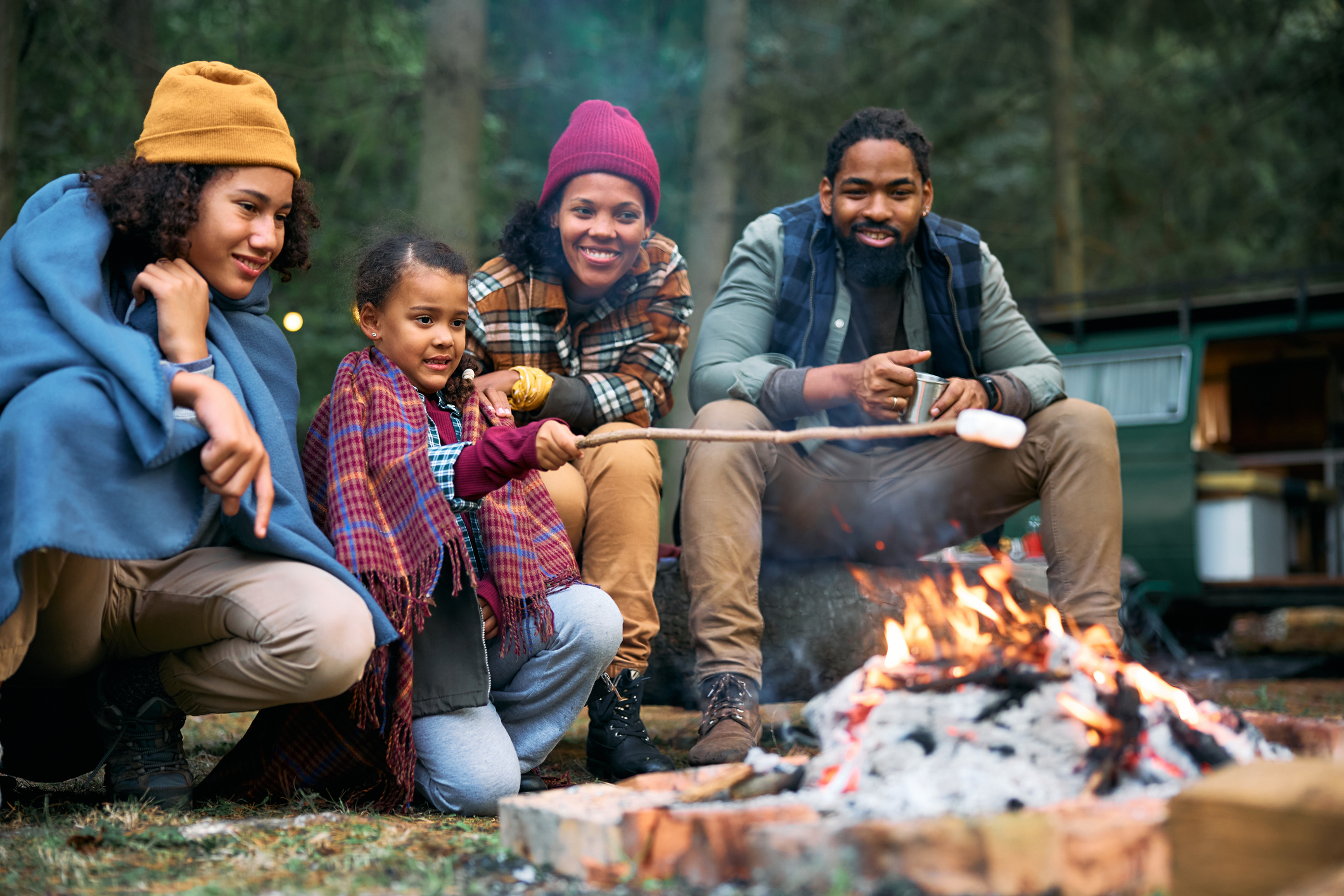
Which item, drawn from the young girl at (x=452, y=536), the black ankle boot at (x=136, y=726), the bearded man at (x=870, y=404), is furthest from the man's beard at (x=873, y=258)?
the black ankle boot at (x=136, y=726)

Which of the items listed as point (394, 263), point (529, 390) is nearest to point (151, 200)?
point (394, 263)

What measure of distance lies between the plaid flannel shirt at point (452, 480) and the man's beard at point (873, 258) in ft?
4.79

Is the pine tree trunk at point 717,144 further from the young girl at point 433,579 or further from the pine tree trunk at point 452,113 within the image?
the young girl at point 433,579

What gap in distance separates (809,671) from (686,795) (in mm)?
1866

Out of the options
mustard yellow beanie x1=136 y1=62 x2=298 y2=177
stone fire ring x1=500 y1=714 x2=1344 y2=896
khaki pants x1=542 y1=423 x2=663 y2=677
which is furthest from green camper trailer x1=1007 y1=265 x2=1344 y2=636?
stone fire ring x1=500 y1=714 x2=1344 y2=896

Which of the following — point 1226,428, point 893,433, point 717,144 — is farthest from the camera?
point 717,144

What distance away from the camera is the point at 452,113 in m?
7.57

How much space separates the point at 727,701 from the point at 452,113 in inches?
224

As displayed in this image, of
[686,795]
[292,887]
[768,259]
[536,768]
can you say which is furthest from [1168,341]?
[292,887]

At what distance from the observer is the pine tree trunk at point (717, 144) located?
10.0 meters

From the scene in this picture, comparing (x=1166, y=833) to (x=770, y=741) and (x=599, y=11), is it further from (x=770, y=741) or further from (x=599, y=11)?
(x=599, y=11)

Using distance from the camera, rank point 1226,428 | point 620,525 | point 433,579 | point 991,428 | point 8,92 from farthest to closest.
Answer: point 1226,428 → point 8,92 → point 620,525 → point 433,579 → point 991,428

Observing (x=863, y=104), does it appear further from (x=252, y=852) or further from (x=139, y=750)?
(x=252, y=852)

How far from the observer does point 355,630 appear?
2396 mm
